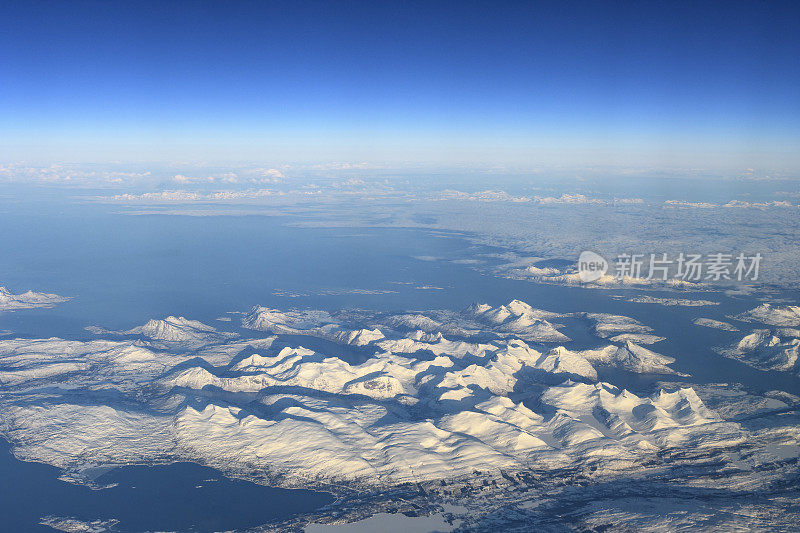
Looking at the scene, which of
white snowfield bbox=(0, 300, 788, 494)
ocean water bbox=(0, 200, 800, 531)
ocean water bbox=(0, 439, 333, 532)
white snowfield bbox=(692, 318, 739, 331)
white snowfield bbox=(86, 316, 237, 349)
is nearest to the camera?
ocean water bbox=(0, 439, 333, 532)

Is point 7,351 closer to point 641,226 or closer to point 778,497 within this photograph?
point 778,497

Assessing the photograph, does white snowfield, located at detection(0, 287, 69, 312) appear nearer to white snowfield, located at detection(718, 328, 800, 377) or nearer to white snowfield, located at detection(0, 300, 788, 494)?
white snowfield, located at detection(0, 300, 788, 494)

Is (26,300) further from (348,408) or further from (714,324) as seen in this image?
(714,324)

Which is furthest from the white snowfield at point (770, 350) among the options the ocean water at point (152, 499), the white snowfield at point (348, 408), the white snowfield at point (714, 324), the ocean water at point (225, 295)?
the ocean water at point (152, 499)

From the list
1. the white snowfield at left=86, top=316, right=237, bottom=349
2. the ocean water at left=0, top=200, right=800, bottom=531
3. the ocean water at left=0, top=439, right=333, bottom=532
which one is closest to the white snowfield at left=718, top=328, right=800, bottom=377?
the ocean water at left=0, top=200, right=800, bottom=531

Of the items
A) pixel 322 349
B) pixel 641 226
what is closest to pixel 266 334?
pixel 322 349

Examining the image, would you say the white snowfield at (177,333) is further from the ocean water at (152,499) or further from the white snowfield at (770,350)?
the white snowfield at (770,350)
